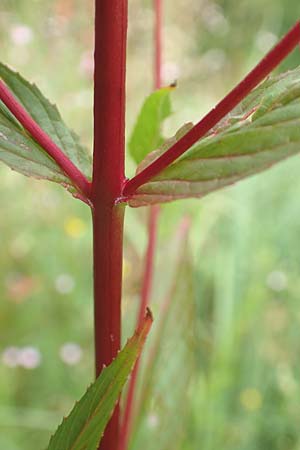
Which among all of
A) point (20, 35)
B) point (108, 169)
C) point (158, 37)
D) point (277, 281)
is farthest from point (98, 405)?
point (20, 35)

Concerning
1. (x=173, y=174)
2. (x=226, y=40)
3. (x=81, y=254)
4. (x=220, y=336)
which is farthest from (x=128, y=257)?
(x=226, y=40)

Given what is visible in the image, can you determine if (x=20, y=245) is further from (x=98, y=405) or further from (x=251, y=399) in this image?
(x=98, y=405)

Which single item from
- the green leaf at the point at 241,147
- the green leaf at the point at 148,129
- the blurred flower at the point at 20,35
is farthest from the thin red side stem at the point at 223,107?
the blurred flower at the point at 20,35

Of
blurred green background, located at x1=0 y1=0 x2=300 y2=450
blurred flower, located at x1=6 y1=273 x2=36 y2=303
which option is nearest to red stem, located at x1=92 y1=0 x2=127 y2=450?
blurred green background, located at x1=0 y1=0 x2=300 y2=450

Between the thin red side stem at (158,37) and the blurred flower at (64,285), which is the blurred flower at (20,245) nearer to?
the blurred flower at (64,285)

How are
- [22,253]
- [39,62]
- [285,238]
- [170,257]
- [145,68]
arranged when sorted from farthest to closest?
1. [145,68]
2. [39,62]
3. [285,238]
4. [22,253]
5. [170,257]

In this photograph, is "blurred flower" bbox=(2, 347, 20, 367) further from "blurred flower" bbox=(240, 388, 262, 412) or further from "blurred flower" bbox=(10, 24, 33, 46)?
"blurred flower" bbox=(10, 24, 33, 46)

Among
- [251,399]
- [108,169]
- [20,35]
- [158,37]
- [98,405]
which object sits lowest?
[251,399]

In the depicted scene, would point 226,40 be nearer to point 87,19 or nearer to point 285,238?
point 87,19
